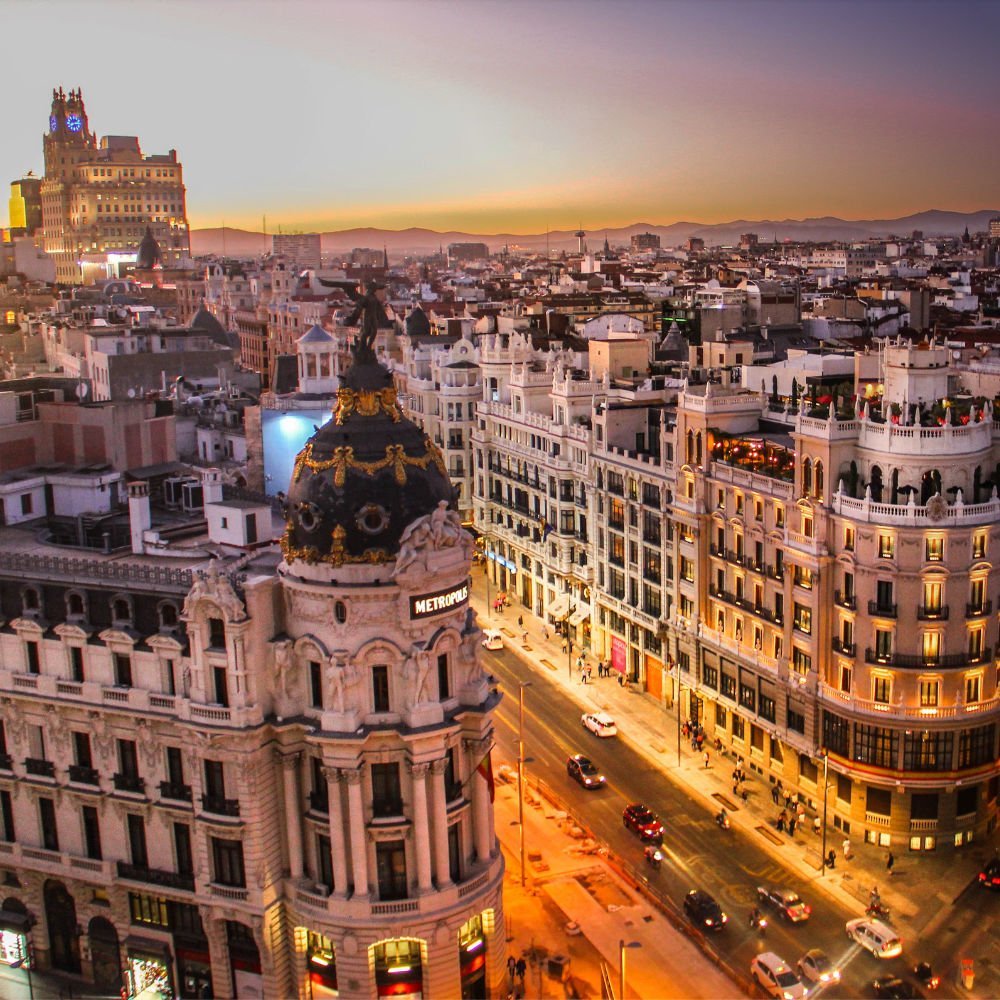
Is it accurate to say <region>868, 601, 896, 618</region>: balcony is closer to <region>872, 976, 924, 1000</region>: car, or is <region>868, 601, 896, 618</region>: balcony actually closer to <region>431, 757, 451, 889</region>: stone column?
<region>872, 976, 924, 1000</region>: car

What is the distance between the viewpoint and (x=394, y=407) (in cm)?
6450

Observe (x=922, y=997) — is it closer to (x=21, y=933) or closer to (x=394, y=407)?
(x=394, y=407)

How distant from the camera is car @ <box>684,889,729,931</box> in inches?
2820

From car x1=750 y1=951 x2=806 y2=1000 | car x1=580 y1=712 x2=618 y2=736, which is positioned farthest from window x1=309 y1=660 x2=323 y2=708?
car x1=580 y1=712 x2=618 y2=736

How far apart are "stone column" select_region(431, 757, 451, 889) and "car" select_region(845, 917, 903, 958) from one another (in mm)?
23306

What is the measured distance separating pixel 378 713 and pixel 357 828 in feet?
17.4

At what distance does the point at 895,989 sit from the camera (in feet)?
217

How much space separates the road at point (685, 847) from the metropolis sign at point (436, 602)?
24397 mm

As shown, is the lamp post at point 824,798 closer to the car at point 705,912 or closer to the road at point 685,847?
the road at point 685,847

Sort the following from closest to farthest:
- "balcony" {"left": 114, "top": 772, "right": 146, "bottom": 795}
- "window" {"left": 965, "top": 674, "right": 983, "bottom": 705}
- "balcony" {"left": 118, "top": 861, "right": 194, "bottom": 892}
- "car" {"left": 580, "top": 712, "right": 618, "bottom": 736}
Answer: "balcony" {"left": 118, "top": 861, "right": 194, "bottom": 892} → "balcony" {"left": 114, "top": 772, "right": 146, "bottom": 795} → "window" {"left": 965, "top": 674, "right": 983, "bottom": 705} → "car" {"left": 580, "top": 712, "right": 618, "bottom": 736}

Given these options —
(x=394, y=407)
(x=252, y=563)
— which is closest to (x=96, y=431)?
(x=252, y=563)

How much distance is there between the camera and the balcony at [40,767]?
222 ft

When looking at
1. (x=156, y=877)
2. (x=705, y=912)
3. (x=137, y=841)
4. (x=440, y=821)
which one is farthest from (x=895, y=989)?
(x=137, y=841)

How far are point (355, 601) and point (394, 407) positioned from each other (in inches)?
393
